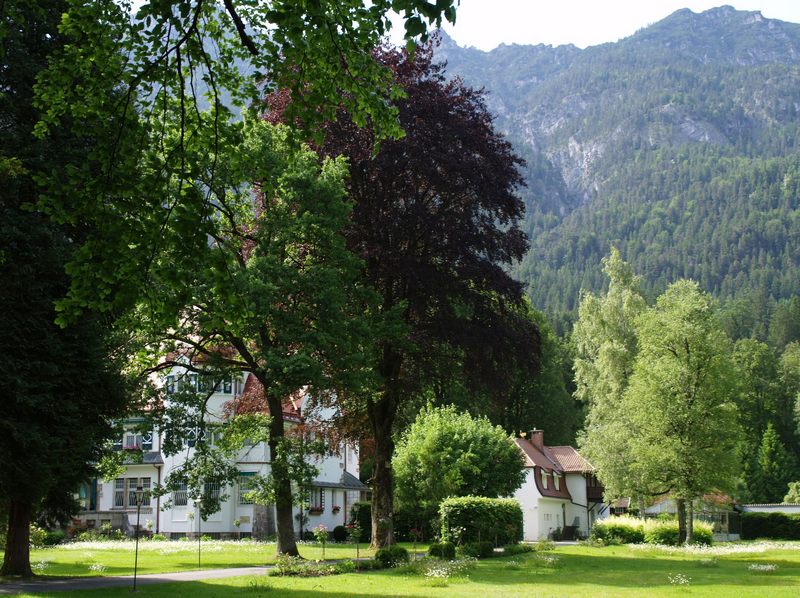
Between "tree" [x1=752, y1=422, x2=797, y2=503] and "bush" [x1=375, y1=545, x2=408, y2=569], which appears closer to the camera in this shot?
"bush" [x1=375, y1=545, x2=408, y2=569]

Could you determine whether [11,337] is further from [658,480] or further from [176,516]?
[658,480]

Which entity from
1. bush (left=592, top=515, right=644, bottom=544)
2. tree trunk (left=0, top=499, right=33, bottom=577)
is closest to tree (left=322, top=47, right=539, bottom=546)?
tree trunk (left=0, top=499, right=33, bottom=577)

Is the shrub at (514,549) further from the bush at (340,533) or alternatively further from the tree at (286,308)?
the bush at (340,533)

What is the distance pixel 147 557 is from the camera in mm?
28828

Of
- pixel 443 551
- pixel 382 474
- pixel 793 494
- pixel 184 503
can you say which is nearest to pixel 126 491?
pixel 184 503

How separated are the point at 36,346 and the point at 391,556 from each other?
38.8 feet

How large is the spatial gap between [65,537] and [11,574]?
22329 mm

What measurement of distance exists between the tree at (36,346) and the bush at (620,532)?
3132 centimetres

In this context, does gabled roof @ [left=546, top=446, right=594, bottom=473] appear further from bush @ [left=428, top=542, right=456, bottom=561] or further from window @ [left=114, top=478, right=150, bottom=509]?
bush @ [left=428, top=542, right=456, bottom=561]

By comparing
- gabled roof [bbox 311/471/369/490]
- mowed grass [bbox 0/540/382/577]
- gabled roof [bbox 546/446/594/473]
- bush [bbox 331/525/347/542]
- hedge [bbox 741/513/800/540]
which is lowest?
hedge [bbox 741/513/800/540]

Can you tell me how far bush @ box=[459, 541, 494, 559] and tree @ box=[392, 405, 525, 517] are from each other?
4.88 metres

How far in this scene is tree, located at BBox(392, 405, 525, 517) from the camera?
118ft

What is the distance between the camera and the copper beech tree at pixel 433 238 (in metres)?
25.7

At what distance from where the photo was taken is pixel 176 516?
42.1 metres
